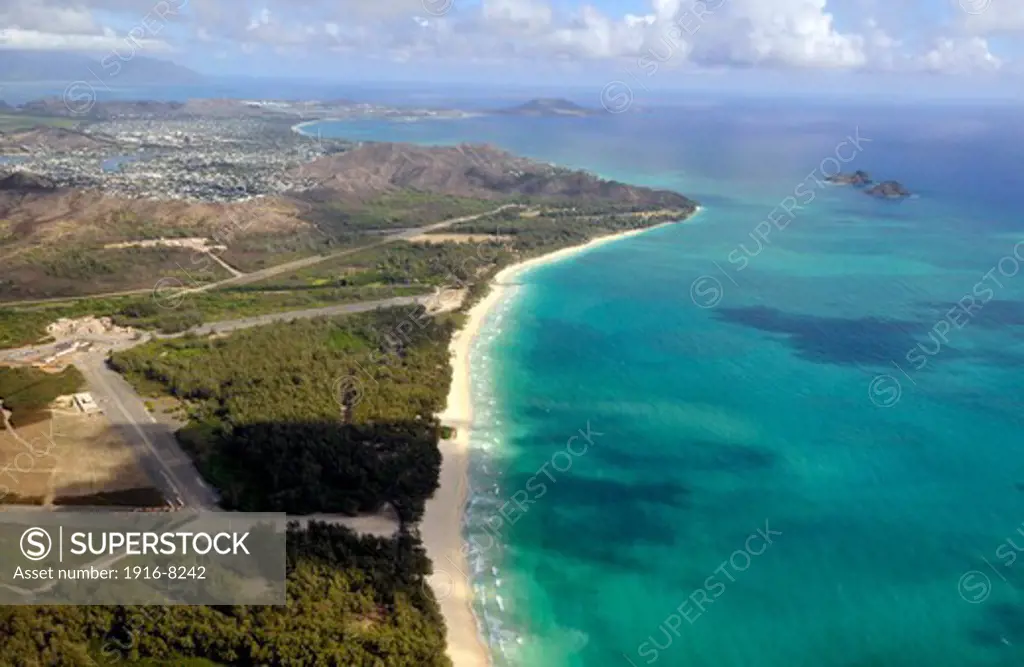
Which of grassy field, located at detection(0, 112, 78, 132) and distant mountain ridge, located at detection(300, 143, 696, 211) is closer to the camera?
distant mountain ridge, located at detection(300, 143, 696, 211)

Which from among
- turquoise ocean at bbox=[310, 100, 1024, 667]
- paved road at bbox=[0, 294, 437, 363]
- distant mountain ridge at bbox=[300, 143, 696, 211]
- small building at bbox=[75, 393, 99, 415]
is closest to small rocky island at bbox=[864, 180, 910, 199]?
distant mountain ridge at bbox=[300, 143, 696, 211]

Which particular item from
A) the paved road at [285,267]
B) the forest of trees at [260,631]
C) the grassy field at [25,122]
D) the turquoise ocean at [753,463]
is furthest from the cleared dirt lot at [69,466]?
the grassy field at [25,122]

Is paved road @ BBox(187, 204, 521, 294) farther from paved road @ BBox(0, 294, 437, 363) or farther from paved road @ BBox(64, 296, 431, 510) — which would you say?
paved road @ BBox(64, 296, 431, 510)

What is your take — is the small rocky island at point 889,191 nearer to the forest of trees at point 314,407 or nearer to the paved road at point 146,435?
the forest of trees at point 314,407

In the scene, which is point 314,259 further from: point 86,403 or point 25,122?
point 25,122

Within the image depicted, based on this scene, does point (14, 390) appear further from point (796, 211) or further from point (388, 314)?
point (796, 211)

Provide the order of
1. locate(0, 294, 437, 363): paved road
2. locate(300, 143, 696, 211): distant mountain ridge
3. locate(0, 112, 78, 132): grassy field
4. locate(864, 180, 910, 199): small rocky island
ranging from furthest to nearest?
locate(0, 112, 78, 132): grassy field → locate(864, 180, 910, 199): small rocky island → locate(300, 143, 696, 211): distant mountain ridge → locate(0, 294, 437, 363): paved road

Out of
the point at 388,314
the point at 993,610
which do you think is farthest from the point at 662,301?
the point at 993,610
